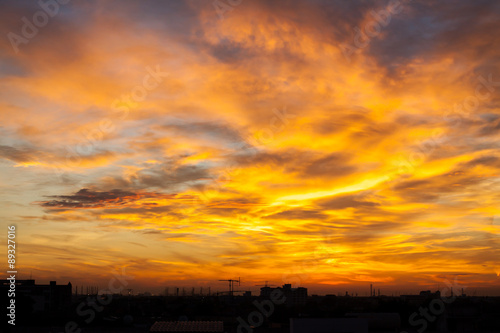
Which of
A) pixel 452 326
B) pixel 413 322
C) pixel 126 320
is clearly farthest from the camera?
pixel 413 322

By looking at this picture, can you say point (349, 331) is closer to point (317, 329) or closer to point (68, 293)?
point (317, 329)

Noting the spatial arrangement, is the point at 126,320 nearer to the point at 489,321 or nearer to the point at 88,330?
the point at 88,330

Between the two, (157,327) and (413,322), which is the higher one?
(157,327)

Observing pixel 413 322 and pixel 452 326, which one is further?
pixel 413 322

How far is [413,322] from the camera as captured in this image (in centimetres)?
9419

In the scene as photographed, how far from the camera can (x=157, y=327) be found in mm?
43812

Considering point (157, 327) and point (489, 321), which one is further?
point (489, 321)

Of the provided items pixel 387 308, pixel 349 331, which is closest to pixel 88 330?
pixel 349 331

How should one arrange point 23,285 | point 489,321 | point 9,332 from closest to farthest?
point 9,332 → point 489,321 → point 23,285

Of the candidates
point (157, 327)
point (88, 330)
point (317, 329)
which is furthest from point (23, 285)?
point (317, 329)

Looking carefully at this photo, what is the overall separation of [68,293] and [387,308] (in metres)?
88.2

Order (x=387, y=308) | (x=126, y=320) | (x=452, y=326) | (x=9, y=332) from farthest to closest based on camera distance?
(x=387, y=308) → (x=452, y=326) → (x=126, y=320) → (x=9, y=332)

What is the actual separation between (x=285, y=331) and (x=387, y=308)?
71.8m

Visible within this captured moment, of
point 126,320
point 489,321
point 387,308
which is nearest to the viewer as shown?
point 126,320
